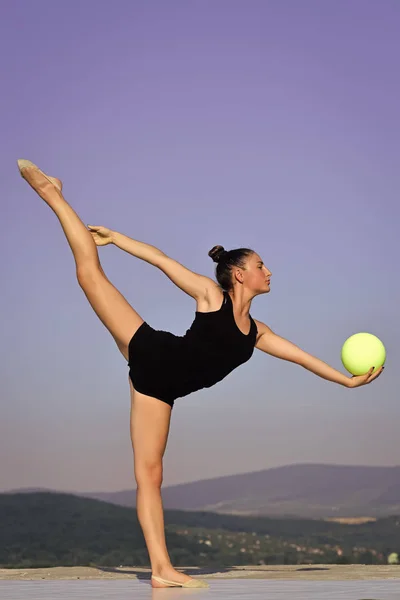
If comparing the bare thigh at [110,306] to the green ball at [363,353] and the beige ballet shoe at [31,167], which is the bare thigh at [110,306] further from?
the green ball at [363,353]

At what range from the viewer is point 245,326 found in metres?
5.59

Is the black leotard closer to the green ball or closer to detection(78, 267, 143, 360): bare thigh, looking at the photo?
detection(78, 267, 143, 360): bare thigh

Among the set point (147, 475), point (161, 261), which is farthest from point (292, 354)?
point (147, 475)

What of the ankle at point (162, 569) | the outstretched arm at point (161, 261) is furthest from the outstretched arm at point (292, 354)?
the ankle at point (162, 569)

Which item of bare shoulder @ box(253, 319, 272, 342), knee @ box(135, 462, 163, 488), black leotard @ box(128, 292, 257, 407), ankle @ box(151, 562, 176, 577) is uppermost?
bare shoulder @ box(253, 319, 272, 342)

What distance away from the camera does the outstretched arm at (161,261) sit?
216 inches

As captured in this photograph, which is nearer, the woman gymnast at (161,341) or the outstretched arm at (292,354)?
the woman gymnast at (161,341)

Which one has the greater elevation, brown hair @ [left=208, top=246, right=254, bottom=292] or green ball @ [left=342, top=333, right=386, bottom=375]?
brown hair @ [left=208, top=246, right=254, bottom=292]

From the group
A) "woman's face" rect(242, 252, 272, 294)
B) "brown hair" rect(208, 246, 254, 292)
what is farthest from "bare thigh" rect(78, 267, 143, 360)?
"woman's face" rect(242, 252, 272, 294)

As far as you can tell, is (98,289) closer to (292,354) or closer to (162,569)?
(292,354)

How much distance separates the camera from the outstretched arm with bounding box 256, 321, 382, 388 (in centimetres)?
583

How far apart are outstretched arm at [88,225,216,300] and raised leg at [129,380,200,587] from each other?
29.9 inches

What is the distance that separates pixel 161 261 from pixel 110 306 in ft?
1.52

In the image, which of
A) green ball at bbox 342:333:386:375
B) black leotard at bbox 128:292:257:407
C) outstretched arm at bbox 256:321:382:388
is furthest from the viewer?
outstretched arm at bbox 256:321:382:388
